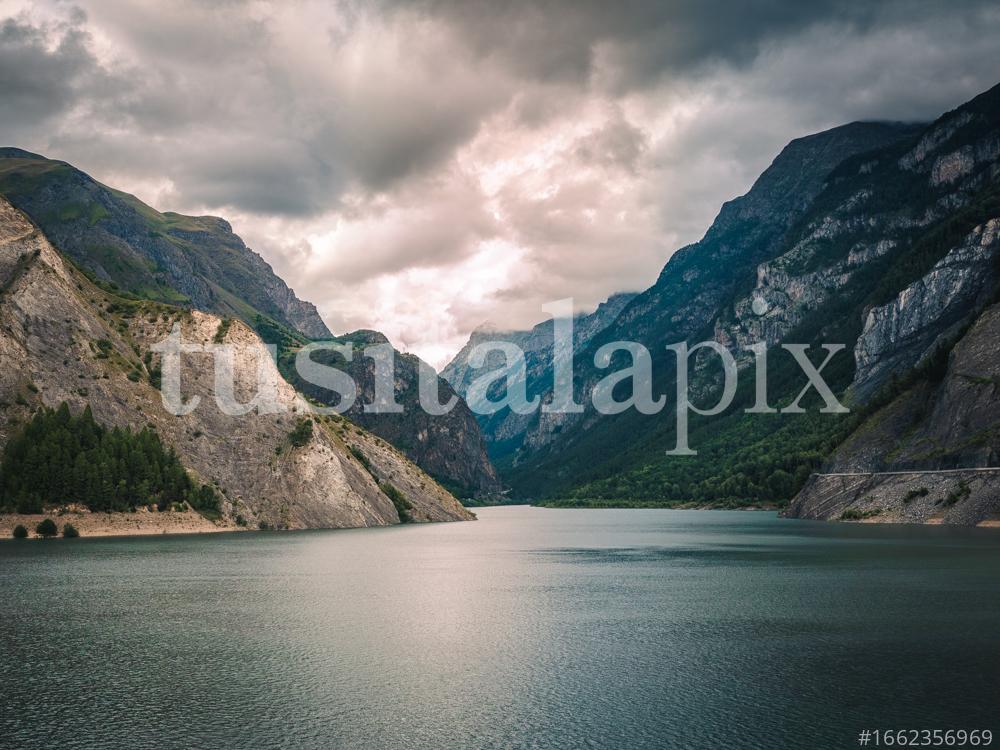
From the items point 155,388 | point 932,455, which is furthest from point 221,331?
point 932,455

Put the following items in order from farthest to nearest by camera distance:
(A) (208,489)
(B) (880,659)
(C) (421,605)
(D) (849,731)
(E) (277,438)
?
(E) (277,438) → (A) (208,489) → (C) (421,605) → (B) (880,659) → (D) (849,731)

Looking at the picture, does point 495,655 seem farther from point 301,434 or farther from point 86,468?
point 301,434

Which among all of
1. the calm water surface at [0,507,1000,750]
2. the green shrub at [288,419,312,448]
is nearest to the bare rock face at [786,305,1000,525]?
the calm water surface at [0,507,1000,750]

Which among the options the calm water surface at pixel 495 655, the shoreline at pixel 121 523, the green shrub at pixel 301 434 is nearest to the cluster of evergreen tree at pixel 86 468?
the shoreline at pixel 121 523

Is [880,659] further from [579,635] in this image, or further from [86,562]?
[86,562]

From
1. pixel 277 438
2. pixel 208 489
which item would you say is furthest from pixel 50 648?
pixel 277 438

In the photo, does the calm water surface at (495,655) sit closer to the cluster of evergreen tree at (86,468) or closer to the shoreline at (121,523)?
the shoreline at (121,523)
